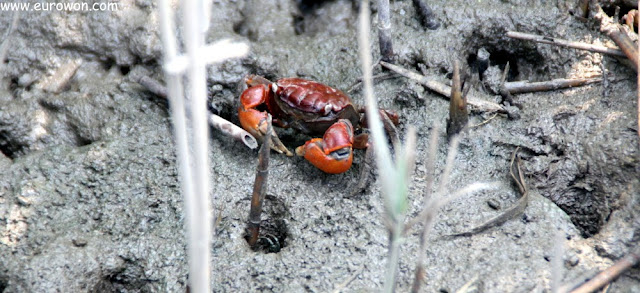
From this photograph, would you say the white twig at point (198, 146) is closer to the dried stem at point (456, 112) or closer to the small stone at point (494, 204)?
the small stone at point (494, 204)

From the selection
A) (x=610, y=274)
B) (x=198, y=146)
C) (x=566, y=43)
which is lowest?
(x=610, y=274)

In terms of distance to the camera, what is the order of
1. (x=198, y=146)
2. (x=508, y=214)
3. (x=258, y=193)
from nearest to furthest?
(x=198, y=146)
(x=258, y=193)
(x=508, y=214)

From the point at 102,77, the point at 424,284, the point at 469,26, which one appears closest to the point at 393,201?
the point at 424,284

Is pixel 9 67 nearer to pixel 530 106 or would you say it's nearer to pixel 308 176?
pixel 308 176

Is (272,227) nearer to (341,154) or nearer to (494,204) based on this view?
(341,154)

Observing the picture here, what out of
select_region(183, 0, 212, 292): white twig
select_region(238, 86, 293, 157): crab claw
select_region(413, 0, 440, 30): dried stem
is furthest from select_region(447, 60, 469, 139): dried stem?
select_region(183, 0, 212, 292): white twig

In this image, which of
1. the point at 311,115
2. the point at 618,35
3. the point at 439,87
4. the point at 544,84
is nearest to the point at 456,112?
the point at 439,87

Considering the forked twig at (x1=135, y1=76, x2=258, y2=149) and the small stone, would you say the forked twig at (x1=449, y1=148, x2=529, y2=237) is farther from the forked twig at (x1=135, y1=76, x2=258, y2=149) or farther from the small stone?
the forked twig at (x1=135, y1=76, x2=258, y2=149)
